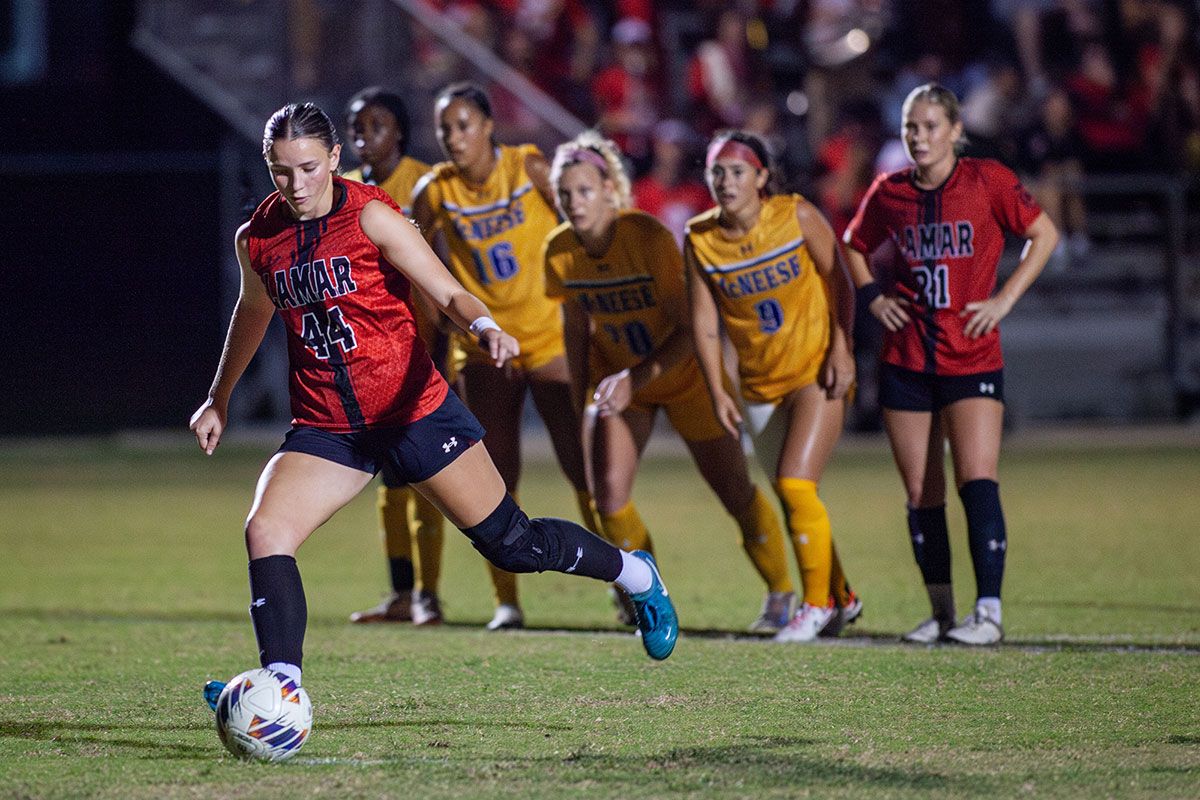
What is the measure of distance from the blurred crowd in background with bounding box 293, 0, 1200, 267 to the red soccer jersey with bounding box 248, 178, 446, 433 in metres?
11.1

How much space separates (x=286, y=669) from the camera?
4.98 metres

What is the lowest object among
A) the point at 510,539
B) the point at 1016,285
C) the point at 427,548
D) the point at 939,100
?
the point at 427,548

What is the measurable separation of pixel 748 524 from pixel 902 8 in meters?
12.2

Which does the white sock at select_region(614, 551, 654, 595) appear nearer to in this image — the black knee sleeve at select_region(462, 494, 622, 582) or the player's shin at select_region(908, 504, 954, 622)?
the black knee sleeve at select_region(462, 494, 622, 582)

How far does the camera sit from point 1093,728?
17.3ft

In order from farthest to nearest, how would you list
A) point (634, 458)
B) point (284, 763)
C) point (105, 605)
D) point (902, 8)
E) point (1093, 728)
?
point (902, 8) → point (105, 605) → point (634, 458) → point (1093, 728) → point (284, 763)

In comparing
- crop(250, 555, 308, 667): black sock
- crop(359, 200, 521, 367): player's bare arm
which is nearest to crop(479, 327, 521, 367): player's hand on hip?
crop(359, 200, 521, 367): player's bare arm

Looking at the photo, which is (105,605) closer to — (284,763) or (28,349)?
(284,763)

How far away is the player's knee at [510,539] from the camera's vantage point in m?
5.52

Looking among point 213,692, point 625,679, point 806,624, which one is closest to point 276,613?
point 213,692

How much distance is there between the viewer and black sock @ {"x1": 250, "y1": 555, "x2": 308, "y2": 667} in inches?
198

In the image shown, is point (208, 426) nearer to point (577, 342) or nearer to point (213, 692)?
point (213, 692)

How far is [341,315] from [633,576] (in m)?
1.42

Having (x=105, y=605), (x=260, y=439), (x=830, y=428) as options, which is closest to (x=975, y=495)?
(x=830, y=428)
